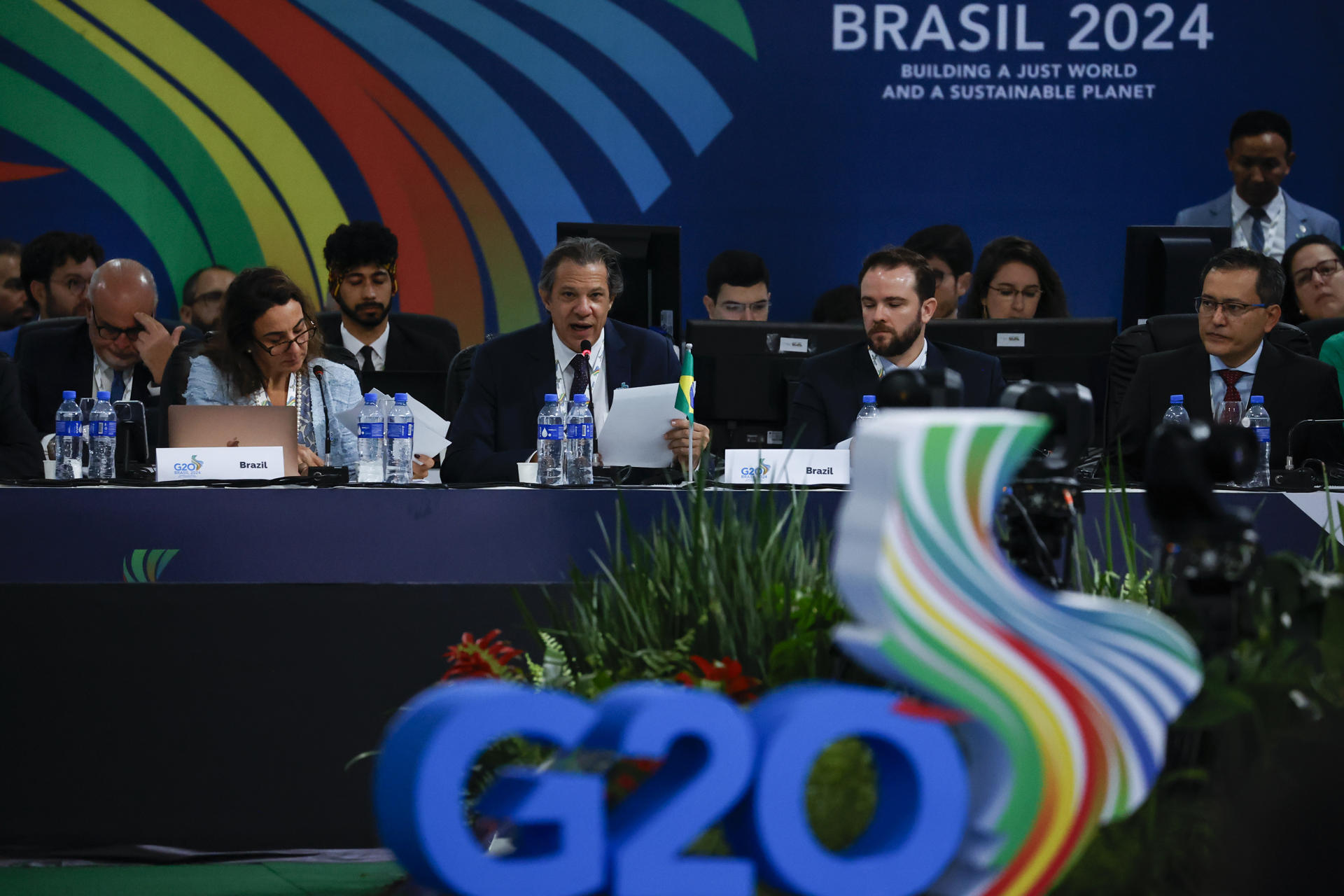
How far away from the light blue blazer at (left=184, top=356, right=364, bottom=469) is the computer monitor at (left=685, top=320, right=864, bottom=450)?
959 millimetres

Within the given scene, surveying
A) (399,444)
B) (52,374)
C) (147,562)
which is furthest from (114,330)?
(147,562)

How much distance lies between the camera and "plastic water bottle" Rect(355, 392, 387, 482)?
342 cm

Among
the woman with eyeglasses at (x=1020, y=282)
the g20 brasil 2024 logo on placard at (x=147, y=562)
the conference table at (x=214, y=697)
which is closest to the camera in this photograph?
the conference table at (x=214, y=697)

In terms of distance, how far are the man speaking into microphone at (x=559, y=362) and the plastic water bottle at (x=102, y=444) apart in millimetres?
842

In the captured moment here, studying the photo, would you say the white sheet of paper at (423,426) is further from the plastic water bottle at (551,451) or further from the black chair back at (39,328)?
the black chair back at (39,328)

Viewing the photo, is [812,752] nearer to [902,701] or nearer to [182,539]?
[902,701]

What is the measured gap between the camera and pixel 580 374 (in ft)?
13.0

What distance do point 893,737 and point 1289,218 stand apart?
17.5ft

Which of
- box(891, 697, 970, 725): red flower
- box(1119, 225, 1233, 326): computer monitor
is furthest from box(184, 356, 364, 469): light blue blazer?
box(891, 697, 970, 725): red flower

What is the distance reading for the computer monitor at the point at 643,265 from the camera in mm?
4551

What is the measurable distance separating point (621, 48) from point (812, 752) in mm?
5385

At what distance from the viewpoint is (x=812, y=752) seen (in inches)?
52.4

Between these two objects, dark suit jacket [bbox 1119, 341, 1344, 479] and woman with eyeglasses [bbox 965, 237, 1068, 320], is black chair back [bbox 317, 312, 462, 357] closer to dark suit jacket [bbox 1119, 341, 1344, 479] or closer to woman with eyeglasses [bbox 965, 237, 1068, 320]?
woman with eyeglasses [bbox 965, 237, 1068, 320]

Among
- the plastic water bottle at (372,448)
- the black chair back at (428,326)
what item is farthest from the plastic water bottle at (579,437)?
the black chair back at (428,326)
